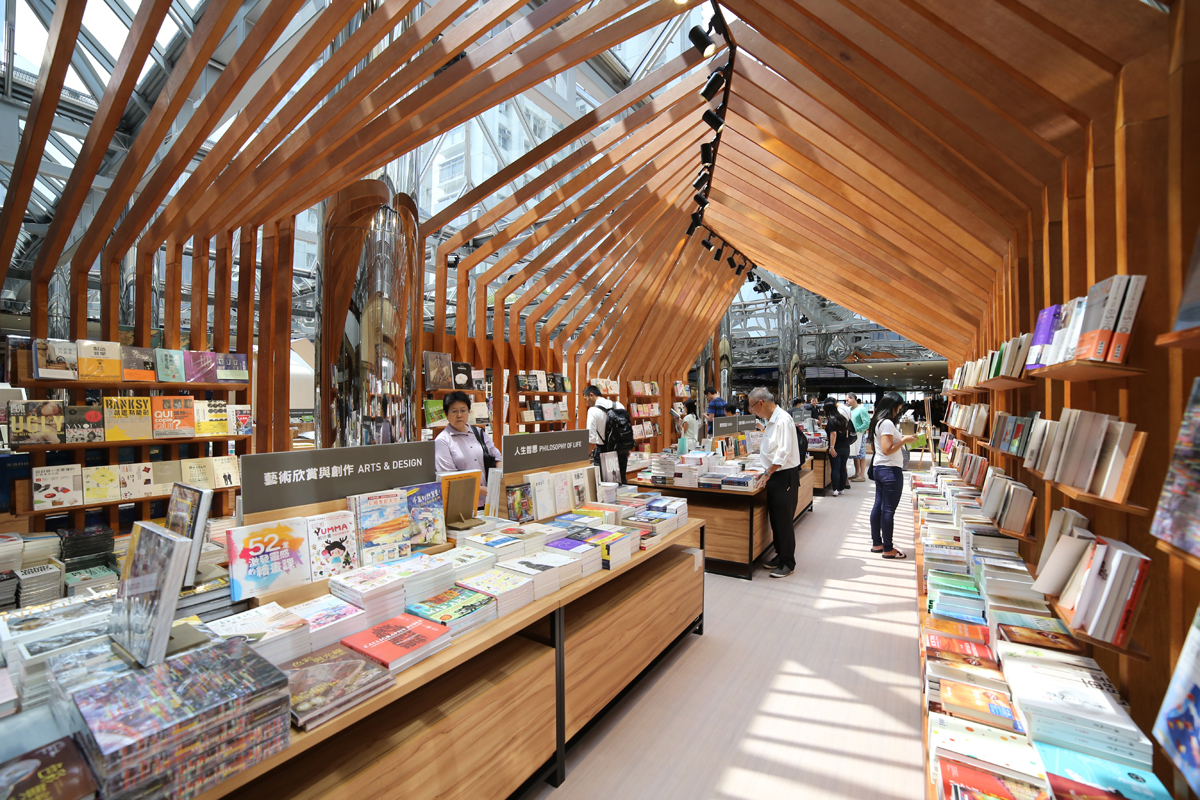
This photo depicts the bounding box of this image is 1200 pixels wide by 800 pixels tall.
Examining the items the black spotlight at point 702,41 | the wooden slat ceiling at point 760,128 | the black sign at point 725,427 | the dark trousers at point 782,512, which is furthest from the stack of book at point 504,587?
the black sign at point 725,427

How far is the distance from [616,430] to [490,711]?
499 centimetres

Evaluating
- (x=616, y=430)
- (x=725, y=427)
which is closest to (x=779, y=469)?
(x=725, y=427)

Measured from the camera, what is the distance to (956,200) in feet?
11.6

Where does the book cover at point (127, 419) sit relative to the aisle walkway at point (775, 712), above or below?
above

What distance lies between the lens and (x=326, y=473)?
2176 mm

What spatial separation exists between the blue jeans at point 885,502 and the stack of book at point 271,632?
5.59 metres

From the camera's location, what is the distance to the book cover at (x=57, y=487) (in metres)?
3.71

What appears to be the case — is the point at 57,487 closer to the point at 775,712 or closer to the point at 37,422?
the point at 37,422

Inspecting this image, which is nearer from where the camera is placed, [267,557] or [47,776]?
[47,776]

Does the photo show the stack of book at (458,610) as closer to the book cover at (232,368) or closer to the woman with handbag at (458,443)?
the woman with handbag at (458,443)

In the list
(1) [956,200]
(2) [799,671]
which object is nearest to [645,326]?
(1) [956,200]

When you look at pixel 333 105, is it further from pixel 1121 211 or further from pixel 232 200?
pixel 1121 211

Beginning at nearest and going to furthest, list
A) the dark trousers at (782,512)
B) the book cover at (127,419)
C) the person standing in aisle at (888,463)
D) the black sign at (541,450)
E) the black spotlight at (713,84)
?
the black sign at (541,450), the book cover at (127,419), the black spotlight at (713,84), the dark trousers at (782,512), the person standing in aisle at (888,463)

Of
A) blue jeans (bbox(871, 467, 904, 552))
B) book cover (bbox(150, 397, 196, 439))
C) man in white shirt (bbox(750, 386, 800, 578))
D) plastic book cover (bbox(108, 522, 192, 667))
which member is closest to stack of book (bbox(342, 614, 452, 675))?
plastic book cover (bbox(108, 522, 192, 667))
